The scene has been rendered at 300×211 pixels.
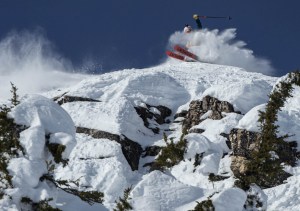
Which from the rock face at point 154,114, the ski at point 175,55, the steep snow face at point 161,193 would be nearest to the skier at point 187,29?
the ski at point 175,55

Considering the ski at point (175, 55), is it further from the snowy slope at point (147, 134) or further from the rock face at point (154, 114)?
the rock face at point (154, 114)

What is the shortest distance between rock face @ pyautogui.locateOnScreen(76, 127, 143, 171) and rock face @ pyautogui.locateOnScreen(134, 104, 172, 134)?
208 inches

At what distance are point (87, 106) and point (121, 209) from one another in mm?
39121

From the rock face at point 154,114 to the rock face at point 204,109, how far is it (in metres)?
3.32

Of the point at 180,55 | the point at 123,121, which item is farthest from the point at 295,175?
the point at 180,55

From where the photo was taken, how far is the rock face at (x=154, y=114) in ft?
163

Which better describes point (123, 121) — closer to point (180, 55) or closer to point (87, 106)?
point (87, 106)

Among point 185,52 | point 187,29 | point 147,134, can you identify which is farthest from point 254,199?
point 185,52

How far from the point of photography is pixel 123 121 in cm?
4697

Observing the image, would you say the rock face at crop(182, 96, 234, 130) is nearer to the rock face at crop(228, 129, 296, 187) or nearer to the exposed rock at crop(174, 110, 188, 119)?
the exposed rock at crop(174, 110, 188, 119)

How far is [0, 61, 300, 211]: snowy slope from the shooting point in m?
11.8

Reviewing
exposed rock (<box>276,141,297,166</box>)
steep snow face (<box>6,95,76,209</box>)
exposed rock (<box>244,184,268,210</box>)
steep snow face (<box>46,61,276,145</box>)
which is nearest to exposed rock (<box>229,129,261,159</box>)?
exposed rock (<box>276,141,297,166</box>)

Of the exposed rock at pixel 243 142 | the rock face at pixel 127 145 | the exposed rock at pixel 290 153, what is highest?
the exposed rock at pixel 243 142

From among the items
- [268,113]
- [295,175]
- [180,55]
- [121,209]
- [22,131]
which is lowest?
[180,55]
